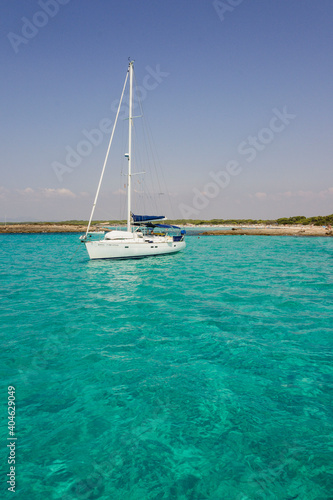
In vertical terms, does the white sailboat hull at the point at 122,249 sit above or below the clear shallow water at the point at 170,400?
above

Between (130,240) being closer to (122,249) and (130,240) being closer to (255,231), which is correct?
(122,249)

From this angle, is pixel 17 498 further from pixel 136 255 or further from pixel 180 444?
pixel 136 255

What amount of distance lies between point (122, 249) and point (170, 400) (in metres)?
22.5

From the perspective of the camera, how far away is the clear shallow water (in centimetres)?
383

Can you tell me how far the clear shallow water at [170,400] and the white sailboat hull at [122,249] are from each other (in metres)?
14.4

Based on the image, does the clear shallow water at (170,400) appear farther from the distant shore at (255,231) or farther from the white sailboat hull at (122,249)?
the distant shore at (255,231)

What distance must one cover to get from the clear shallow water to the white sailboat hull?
14361 millimetres

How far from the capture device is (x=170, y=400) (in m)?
5.57

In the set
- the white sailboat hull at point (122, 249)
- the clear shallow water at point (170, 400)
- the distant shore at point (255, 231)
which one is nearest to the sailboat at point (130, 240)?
the white sailboat hull at point (122, 249)

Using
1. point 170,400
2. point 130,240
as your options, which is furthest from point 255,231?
point 170,400

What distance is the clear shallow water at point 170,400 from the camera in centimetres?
383

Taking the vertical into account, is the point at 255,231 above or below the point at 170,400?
above

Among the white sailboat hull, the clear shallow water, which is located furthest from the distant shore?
the clear shallow water

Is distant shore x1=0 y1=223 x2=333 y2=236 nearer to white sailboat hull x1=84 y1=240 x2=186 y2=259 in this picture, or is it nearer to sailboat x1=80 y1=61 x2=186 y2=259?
sailboat x1=80 y1=61 x2=186 y2=259
